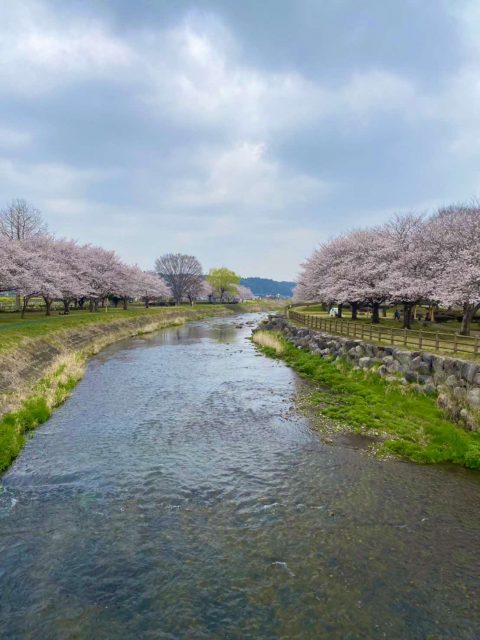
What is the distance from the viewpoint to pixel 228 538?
10977mm

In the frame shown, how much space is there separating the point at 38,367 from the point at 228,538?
2367 cm

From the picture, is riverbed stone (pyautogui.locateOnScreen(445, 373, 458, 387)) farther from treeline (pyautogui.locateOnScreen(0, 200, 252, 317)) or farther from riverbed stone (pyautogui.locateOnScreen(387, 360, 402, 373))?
treeline (pyautogui.locateOnScreen(0, 200, 252, 317))

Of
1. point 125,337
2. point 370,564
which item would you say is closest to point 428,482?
point 370,564

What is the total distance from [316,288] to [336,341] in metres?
31.6

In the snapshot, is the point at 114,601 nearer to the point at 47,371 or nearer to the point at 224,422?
the point at 224,422

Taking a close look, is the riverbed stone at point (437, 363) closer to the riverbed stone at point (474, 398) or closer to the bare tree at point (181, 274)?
the riverbed stone at point (474, 398)

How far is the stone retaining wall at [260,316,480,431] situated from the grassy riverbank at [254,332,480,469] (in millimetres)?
562

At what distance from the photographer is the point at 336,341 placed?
35.5m

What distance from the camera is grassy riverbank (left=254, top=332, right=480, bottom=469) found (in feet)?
54.2

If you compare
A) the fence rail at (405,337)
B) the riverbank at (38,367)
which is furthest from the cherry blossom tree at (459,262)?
the riverbank at (38,367)

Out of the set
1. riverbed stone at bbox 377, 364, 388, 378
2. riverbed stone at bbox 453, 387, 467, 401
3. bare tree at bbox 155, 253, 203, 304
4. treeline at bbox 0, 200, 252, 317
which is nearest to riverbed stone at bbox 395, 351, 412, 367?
riverbed stone at bbox 377, 364, 388, 378

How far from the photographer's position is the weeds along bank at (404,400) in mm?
17078

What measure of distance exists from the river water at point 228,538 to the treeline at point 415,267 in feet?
68.5

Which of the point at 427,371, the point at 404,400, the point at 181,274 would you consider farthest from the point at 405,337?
the point at 181,274
